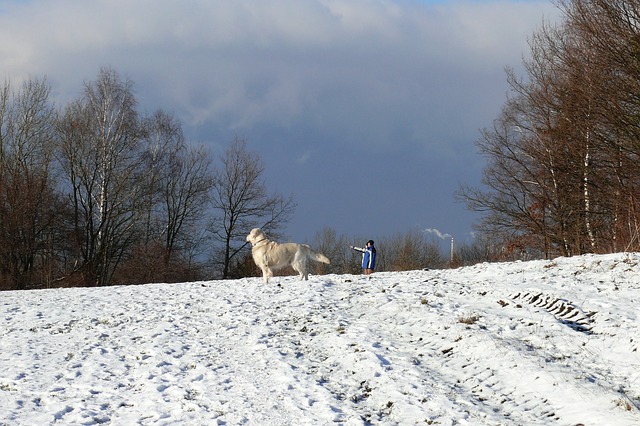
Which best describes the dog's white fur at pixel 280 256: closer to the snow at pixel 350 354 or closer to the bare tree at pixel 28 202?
the snow at pixel 350 354

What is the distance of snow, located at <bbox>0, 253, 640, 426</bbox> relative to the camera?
7.92m

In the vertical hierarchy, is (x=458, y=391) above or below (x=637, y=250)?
below

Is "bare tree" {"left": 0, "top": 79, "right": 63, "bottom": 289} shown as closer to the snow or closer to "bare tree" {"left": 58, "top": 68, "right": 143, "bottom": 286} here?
"bare tree" {"left": 58, "top": 68, "right": 143, "bottom": 286}

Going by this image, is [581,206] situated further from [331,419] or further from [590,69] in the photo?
[331,419]

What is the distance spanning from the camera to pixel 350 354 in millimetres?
9984

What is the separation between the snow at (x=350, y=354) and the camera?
7.92 metres

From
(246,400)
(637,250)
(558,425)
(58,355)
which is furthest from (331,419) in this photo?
(637,250)

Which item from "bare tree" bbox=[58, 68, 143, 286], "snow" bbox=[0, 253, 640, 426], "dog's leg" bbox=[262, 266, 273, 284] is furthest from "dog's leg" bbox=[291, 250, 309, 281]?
"bare tree" bbox=[58, 68, 143, 286]

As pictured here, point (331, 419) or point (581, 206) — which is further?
point (581, 206)

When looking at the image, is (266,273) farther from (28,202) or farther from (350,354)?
(28,202)

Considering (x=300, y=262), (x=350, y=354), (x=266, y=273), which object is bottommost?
(x=350, y=354)

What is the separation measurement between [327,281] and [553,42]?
18.2 metres

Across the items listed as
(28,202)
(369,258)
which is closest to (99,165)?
(28,202)

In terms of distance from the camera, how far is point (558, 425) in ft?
23.8
